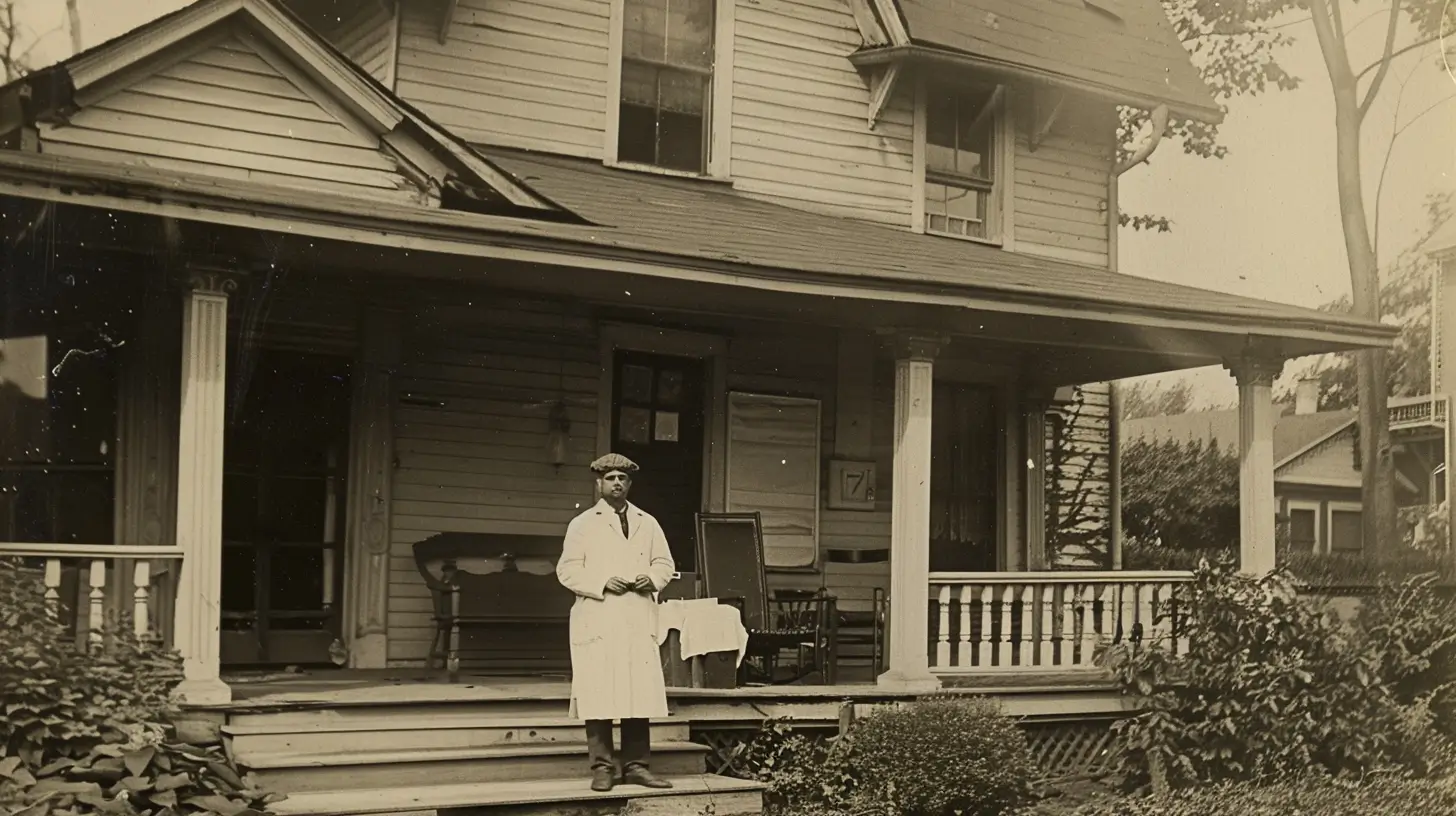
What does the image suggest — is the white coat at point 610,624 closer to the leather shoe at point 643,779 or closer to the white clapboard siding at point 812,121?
the leather shoe at point 643,779

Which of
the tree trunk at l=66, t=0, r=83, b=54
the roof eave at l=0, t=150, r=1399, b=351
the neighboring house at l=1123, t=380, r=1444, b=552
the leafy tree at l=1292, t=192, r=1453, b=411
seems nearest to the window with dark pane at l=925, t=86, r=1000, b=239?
the roof eave at l=0, t=150, r=1399, b=351

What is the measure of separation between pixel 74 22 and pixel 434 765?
1367cm

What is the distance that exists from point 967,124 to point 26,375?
8.36 metres

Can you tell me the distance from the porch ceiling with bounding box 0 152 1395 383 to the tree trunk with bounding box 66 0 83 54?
827 centimetres

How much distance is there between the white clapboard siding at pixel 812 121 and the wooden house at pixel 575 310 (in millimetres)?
31

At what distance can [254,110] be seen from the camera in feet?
30.3

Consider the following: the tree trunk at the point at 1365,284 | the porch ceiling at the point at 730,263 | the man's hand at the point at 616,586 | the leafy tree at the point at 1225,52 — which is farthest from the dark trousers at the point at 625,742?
the tree trunk at the point at 1365,284

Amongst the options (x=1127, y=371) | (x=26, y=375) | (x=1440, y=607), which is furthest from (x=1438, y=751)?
(x=26, y=375)

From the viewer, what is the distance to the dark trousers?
785 centimetres

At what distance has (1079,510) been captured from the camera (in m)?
14.5

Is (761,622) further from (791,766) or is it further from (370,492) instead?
(370,492)

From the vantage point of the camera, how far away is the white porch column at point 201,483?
7.77 m

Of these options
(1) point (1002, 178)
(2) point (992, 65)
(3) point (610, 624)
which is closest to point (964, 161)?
→ (1) point (1002, 178)

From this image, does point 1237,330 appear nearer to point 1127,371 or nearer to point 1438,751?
point 1127,371
